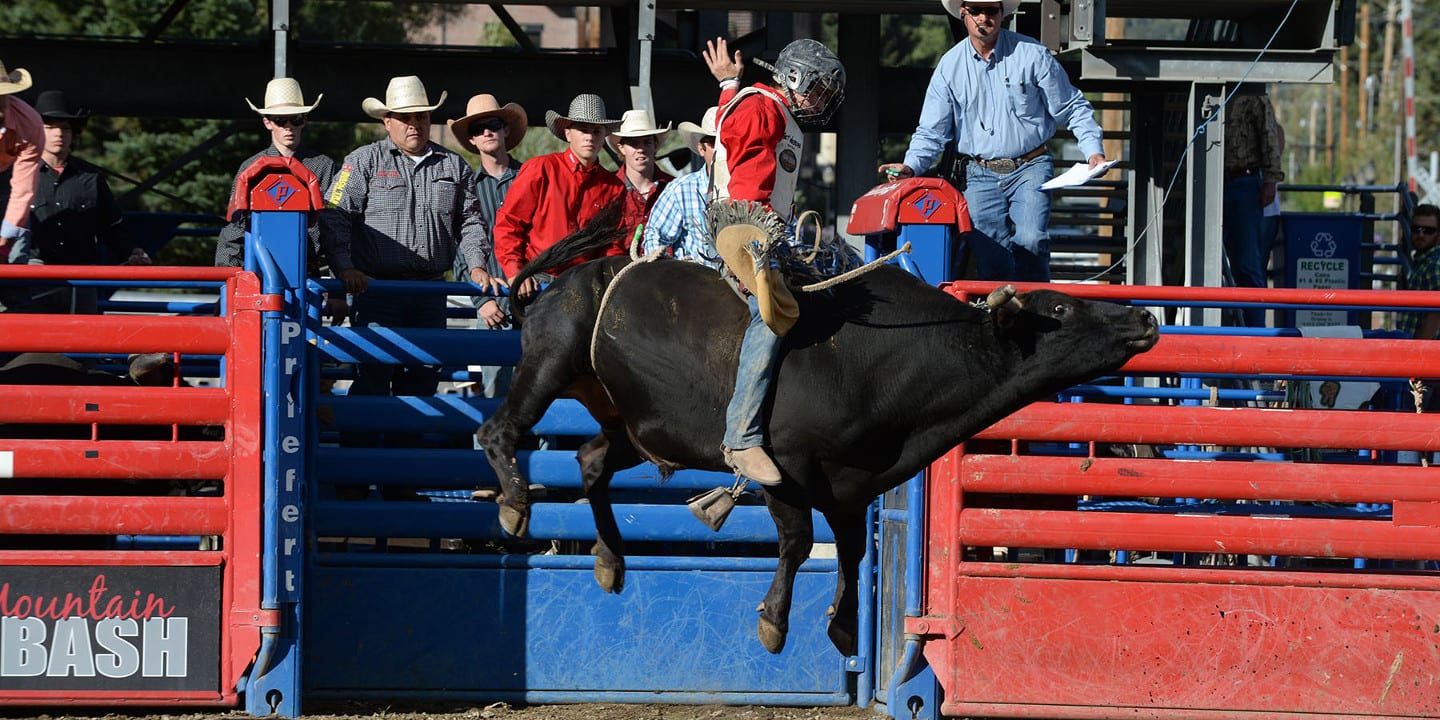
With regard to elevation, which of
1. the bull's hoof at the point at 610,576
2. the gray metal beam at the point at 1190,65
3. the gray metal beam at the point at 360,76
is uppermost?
the gray metal beam at the point at 360,76

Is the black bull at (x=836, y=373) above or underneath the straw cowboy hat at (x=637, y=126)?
underneath

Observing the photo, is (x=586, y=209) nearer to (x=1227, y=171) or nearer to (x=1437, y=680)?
(x=1437, y=680)

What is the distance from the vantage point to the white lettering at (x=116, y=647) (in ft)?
20.2

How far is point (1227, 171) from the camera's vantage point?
38.1 feet

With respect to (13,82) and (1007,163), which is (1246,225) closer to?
(1007,163)

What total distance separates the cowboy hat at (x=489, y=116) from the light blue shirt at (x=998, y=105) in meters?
2.57

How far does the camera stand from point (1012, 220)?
25.1 feet

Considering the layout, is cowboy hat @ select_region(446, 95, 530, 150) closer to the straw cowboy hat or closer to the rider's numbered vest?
the straw cowboy hat

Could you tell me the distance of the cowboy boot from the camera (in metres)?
5.28

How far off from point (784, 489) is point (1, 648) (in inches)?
122

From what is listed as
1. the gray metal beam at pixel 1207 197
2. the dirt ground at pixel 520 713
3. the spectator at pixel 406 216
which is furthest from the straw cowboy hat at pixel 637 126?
the gray metal beam at pixel 1207 197

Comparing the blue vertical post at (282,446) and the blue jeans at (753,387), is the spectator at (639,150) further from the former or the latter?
the blue jeans at (753,387)

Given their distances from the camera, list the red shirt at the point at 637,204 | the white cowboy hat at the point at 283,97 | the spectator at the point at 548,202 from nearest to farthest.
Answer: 1. the spectator at the point at 548,202
2. the red shirt at the point at 637,204
3. the white cowboy hat at the point at 283,97

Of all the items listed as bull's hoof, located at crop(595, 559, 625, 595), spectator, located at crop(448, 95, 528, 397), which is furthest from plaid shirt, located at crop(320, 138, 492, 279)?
bull's hoof, located at crop(595, 559, 625, 595)
